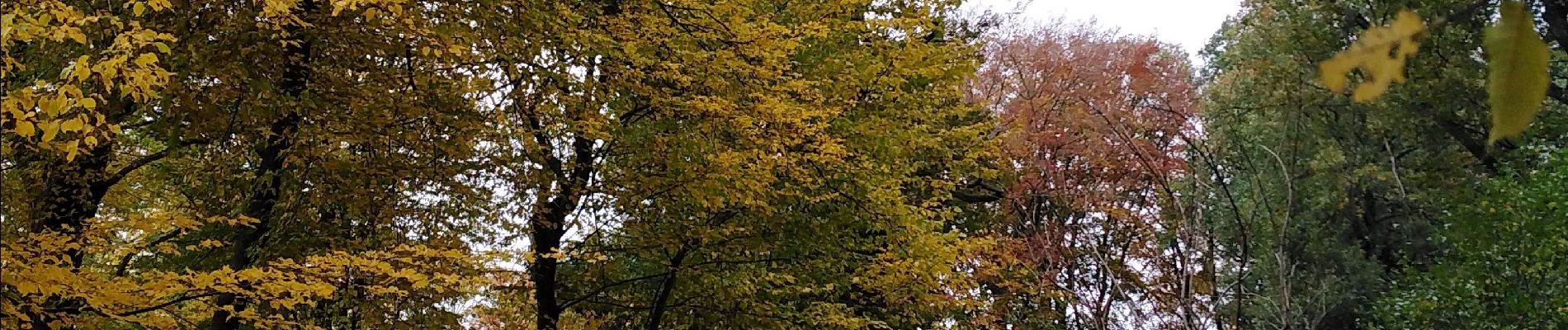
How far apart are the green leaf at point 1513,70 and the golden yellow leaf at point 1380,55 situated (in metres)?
0.03

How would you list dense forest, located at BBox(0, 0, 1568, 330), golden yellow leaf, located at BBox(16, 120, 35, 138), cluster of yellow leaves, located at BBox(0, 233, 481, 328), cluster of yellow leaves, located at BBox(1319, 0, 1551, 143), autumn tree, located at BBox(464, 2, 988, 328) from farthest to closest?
autumn tree, located at BBox(464, 2, 988, 328), dense forest, located at BBox(0, 0, 1568, 330), cluster of yellow leaves, located at BBox(0, 233, 481, 328), golden yellow leaf, located at BBox(16, 120, 35, 138), cluster of yellow leaves, located at BBox(1319, 0, 1551, 143)

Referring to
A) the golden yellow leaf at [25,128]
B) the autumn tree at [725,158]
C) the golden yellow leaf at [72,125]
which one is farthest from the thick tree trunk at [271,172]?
the golden yellow leaf at [25,128]

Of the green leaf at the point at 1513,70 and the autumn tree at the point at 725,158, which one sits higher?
the autumn tree at the point at 725,158

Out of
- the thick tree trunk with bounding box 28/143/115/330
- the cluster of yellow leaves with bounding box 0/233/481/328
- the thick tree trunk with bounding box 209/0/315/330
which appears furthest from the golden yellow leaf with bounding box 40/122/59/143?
the thick tree trunk with bounding box 28/143/115/330

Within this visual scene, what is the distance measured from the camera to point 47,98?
320 cm

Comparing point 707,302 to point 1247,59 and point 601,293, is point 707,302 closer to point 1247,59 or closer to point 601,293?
point 601,293

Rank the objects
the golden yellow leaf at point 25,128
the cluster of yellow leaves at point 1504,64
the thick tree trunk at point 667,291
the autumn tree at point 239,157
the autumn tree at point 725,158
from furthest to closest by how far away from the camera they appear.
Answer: the thick tree trunk at point 667,291
the autumn tree at point 725,158
the autumn tree at point 239,157
the golden yellow leaf at point 25,128
the cluster of yellow leaves at point 1504,64

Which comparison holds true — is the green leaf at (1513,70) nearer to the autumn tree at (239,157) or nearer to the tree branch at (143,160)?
the autumn tree at (239,157)

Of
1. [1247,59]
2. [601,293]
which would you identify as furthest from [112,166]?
[1247,59]

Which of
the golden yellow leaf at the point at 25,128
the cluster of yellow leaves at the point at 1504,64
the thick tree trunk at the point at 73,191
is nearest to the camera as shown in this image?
the cluster of yellow leaves at the point at 1504,64

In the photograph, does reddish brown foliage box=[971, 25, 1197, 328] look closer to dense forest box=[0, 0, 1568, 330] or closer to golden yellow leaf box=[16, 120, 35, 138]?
dense forest box=[0, 0, 1568, 330]

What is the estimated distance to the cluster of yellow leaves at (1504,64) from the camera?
0.34 m

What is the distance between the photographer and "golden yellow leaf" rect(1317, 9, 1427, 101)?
38 centimetres

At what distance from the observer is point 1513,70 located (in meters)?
0.35
